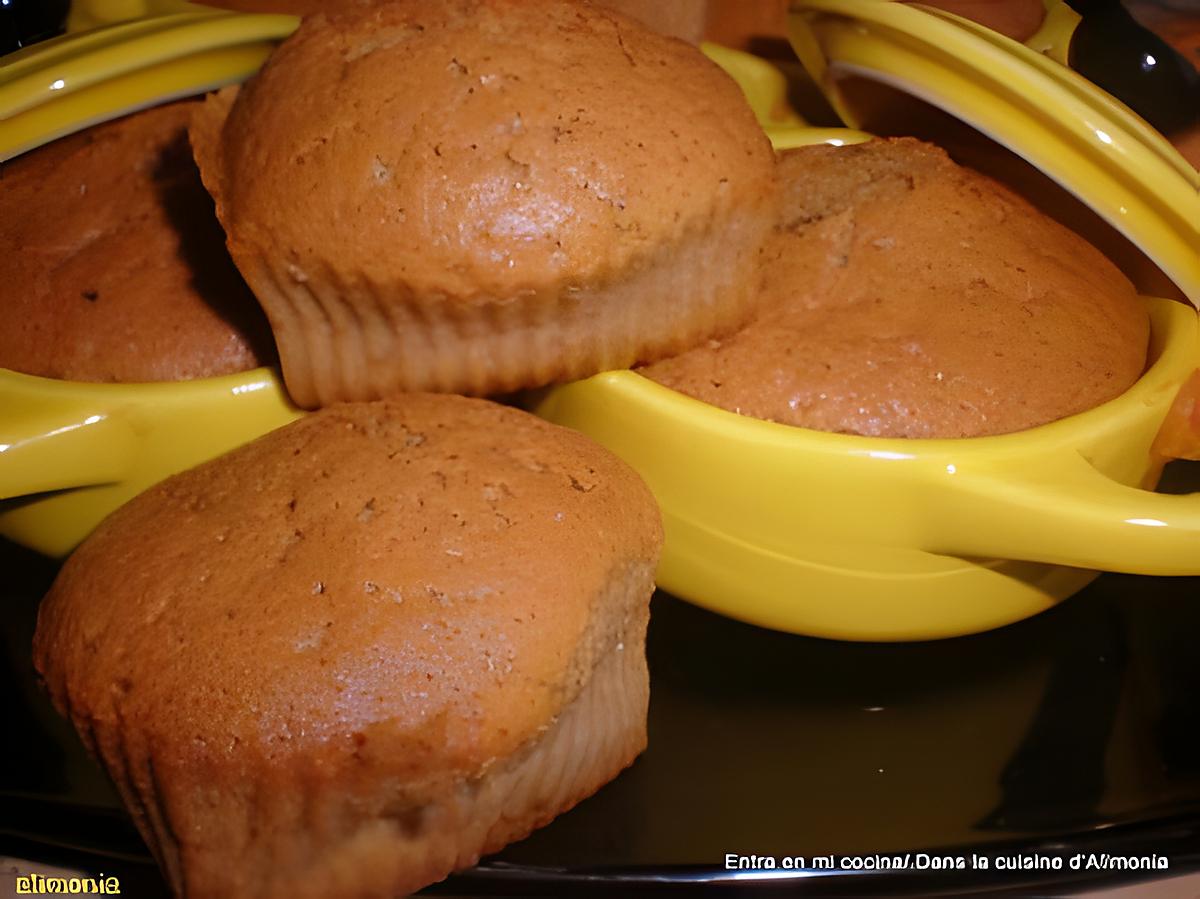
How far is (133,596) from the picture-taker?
2.19 feet

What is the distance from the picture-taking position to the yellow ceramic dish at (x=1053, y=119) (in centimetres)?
74

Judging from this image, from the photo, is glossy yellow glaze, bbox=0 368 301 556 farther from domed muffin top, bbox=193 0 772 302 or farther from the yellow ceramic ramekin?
the yellow ceramic ramekin

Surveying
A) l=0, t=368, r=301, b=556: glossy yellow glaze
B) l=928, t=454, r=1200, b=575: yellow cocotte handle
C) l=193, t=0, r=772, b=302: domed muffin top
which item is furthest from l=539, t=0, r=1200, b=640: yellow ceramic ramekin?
l=0, t=368, r=301, b=556: glossy yellow glaze

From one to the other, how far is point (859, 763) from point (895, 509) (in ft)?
0.61

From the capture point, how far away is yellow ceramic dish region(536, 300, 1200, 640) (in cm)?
69

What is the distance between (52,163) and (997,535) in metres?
0.84

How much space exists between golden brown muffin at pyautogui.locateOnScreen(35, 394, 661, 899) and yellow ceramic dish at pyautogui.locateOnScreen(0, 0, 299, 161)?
360 mm

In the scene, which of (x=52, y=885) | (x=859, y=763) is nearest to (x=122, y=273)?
(x=52, y=885)

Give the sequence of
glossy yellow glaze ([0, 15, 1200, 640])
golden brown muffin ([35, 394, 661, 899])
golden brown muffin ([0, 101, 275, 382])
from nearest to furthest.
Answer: golden brown muffin ([35, 394, 661, 899])
glossy yellow glaze ([0, 15, 1200, 640])
golden brown muffin ([0, 101, 275, 382])

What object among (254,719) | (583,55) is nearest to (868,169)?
(583,55)

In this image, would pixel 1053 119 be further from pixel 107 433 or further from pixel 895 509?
pixel 107 433

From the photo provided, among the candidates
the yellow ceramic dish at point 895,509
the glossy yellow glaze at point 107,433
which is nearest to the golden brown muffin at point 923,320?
the yellow ceramic dish at point 895,509

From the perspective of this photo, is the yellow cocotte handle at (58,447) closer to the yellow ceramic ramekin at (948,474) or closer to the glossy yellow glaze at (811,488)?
the glossy yellow glaze at (811,488)

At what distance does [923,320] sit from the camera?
0.78 meters
